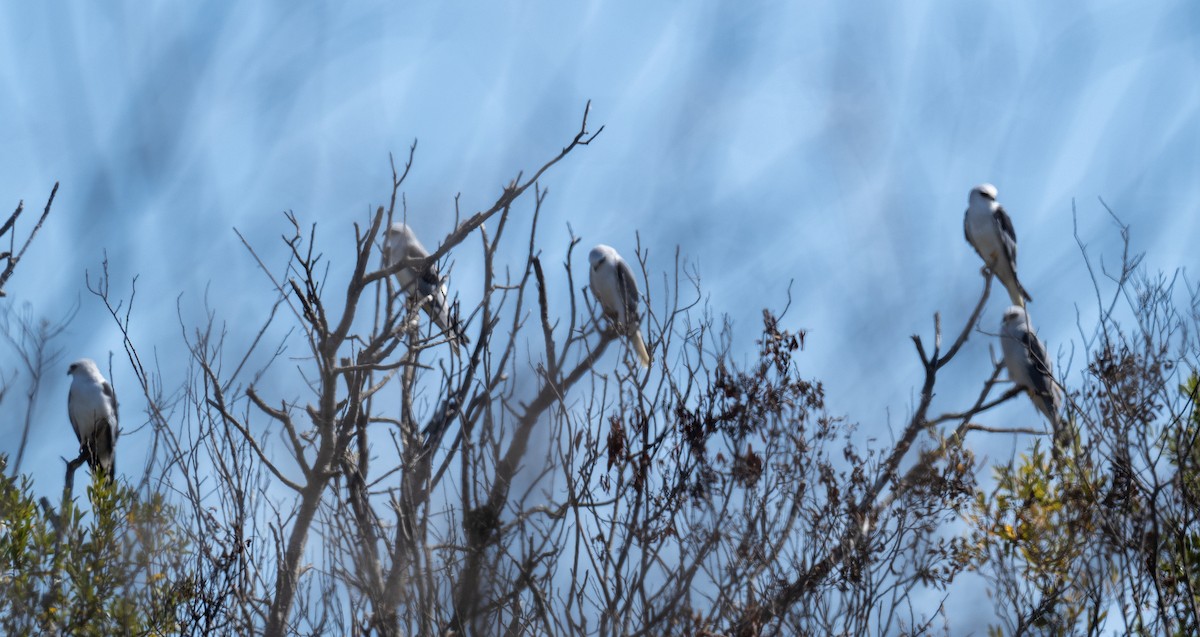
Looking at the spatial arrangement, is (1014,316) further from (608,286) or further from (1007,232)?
(608,286)

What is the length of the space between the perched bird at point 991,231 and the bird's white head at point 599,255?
389cm

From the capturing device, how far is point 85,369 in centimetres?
1119

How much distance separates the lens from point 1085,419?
5730 mm

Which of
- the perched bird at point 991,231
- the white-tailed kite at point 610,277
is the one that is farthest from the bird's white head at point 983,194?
the white-tailed kite at point 610,277

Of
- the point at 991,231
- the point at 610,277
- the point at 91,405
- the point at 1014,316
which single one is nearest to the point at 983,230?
the point at 991,231

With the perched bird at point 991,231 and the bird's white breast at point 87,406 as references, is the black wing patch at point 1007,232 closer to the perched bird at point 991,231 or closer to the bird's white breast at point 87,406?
the perched bird at point 991,231

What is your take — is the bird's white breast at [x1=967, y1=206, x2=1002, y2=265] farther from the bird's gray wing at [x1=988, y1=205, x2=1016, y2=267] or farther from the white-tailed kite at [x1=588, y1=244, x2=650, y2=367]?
the white-tailed kite at [x1=588, y1=244, x2=650, y2=367]

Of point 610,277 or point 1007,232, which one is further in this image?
point 1007,232

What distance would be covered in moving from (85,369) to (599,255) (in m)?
4.97

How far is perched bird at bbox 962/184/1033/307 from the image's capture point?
12219 mm

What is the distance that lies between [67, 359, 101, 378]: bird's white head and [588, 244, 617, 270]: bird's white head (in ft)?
15.7

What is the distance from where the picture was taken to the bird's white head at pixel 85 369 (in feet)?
36.6

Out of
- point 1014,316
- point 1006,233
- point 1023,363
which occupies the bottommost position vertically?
point 1023,363

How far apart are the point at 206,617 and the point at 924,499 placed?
11.6 ft
